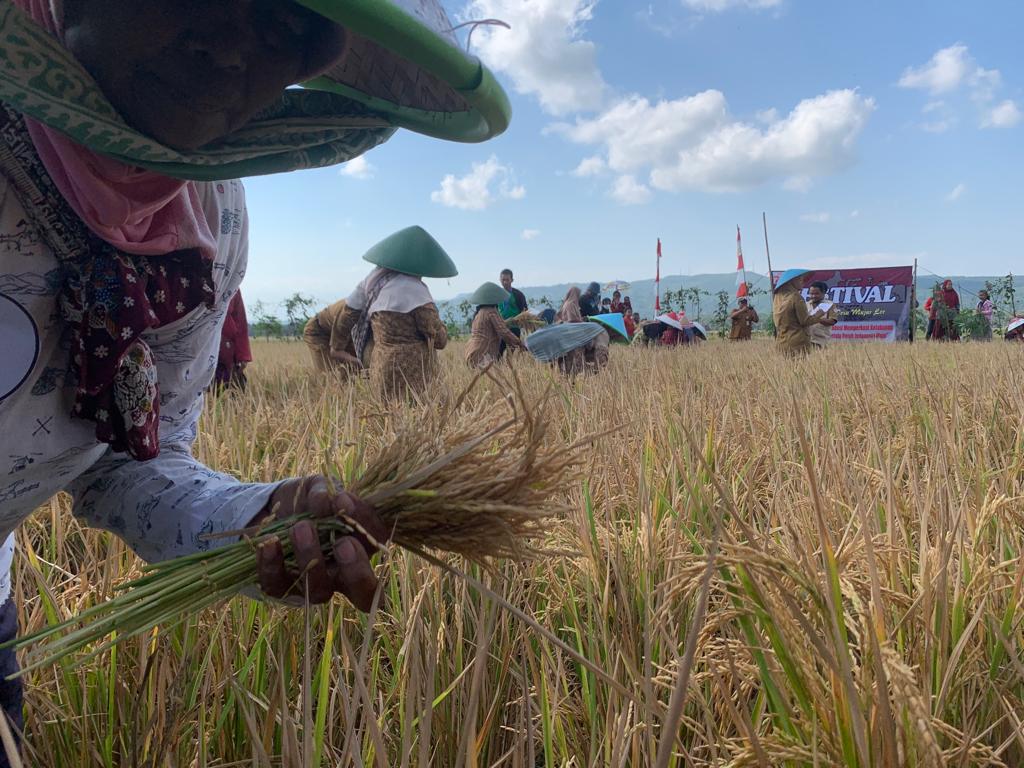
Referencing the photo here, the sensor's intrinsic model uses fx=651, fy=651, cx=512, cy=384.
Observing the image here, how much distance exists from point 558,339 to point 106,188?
562 cm

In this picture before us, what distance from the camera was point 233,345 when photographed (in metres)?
4.82

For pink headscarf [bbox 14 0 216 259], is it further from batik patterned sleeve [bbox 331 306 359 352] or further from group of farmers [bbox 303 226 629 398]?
Answer: batik patterned sleeve [bbox 331 306 359 352]

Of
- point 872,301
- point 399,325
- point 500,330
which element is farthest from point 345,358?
point 872,301

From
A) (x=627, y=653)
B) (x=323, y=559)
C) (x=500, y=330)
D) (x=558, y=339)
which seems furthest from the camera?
(x=558, y=339)

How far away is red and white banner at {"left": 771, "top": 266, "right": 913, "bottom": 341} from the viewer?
1472 centimetres

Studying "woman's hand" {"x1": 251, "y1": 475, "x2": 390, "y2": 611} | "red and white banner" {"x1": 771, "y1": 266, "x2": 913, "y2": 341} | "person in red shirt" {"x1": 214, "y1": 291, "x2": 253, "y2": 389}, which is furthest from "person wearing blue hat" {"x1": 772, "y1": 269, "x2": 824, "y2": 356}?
"woman's hand" {"x1": 251, "y1": 475, "x2": 390, "y2": 611}

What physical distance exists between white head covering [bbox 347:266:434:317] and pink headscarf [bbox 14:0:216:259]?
3.56m

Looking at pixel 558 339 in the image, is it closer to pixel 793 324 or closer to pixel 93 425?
pixel 793 324

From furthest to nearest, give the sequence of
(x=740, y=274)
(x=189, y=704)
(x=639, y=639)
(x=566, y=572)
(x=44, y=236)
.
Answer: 1. (x=740, y=274)
2. (x=566, y=572)
3. (x=639, y=639)
4. (x=189, y=704)
5. (x=44, y=236)

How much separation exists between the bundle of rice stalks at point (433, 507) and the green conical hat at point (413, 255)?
3671 millimetres

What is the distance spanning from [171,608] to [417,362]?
3.77m

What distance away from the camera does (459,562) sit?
157cm

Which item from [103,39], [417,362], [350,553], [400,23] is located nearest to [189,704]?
[350,553]

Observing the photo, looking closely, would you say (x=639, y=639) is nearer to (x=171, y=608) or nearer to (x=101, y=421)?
(x=171, y=608)
